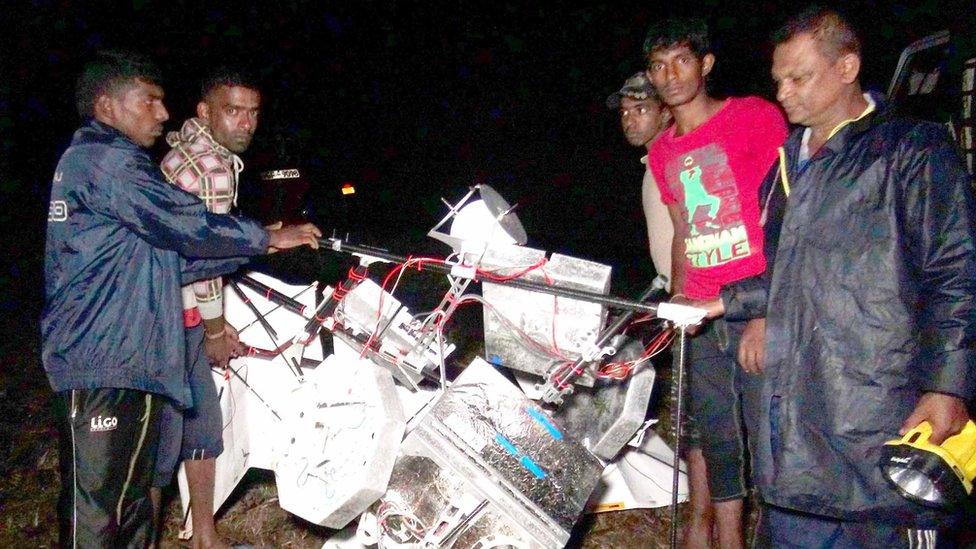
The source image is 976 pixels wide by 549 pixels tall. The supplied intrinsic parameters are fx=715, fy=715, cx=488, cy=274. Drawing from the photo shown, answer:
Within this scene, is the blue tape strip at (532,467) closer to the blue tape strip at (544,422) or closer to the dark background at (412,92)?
the blue tape strip at (544,422)

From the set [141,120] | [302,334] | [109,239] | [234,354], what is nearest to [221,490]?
[234,354]

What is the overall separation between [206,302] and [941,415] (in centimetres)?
301

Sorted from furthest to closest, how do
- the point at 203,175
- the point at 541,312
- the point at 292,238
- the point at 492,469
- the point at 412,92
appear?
the point at 412,92 → the point at 203,175 → the point at 292,238 → the point at 541,312 → the point at 492,469

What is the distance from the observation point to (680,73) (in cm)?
299

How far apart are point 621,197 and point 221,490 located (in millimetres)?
11491

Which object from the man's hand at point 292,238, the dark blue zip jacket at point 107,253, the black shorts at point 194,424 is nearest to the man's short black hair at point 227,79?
the dark blue zip jacket at point 107,253

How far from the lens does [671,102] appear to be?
305cm

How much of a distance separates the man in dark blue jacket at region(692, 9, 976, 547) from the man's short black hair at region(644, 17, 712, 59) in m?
0.68

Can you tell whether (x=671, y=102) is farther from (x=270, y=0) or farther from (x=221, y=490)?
(x=270, y=0)

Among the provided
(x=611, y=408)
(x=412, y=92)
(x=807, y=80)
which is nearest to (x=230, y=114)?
(x=611, y=408)

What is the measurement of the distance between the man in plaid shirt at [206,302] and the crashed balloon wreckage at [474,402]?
16.1 inches

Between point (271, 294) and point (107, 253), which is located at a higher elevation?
point (107, 253)

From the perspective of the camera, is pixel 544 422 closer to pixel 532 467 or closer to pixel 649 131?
pixel 532 467

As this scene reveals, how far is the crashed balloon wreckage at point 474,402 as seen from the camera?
261 cm
